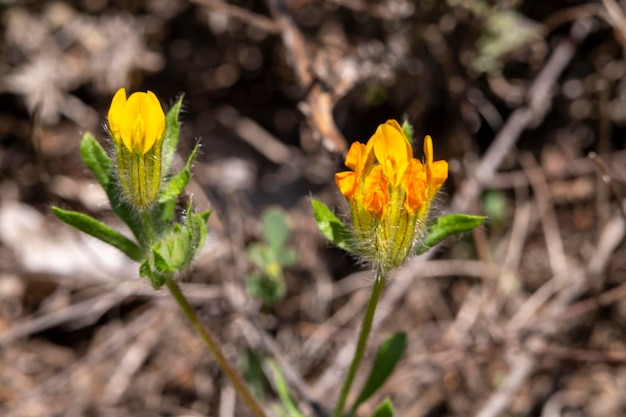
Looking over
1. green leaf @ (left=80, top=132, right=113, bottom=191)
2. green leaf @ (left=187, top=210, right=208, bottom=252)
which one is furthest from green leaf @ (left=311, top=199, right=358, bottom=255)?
green leaf @ (left=80, top=132, right=113, bottom=191)

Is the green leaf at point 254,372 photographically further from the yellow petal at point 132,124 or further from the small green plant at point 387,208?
the yellow petal at point 132,124

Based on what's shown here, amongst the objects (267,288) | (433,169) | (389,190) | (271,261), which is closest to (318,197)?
→ (271,261)

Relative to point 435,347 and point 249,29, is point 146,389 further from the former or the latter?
point 249,29

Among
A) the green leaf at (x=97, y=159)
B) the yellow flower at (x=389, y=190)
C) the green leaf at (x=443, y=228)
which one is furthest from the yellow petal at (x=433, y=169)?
the green leaf at (x=97, y=159)

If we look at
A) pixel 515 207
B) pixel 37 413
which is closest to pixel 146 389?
pixel 37 413

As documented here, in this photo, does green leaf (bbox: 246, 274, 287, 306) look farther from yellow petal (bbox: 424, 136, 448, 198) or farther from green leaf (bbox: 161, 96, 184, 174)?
yellow petal (bbox: 424, 136, 448, 198)

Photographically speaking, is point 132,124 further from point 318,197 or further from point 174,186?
point 318,197
